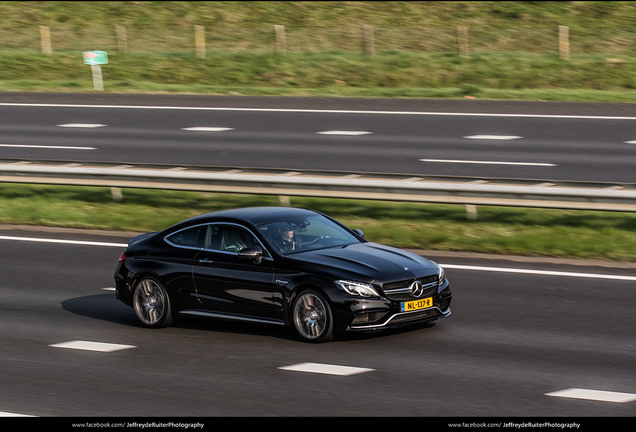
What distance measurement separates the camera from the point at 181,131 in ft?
90.5

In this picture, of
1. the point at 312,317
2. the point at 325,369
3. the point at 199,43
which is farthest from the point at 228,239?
the point at 199,43

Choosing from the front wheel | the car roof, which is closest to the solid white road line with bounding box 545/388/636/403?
the front wheel

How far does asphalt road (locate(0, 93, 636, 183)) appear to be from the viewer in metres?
22.3

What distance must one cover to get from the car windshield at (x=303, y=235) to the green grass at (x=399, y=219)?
171 inches

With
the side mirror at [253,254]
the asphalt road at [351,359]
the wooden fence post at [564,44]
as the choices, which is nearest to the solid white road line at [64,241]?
the asphalt road at [351,359]

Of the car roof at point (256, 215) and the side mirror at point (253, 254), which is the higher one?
the car roof at point (256, 215)

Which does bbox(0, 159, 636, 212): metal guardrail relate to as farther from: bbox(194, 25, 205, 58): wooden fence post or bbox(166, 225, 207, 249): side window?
bbox(194, 25, 205, 58): wooden fence post

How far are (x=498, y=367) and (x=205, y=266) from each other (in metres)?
3.70

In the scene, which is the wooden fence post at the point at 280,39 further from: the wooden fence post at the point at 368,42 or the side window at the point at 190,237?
the side window at the point at 190,237

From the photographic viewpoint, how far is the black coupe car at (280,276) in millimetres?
10320

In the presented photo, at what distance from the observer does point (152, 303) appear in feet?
38.5

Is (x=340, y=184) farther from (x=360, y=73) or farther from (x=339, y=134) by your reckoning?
(x=360, y=73)

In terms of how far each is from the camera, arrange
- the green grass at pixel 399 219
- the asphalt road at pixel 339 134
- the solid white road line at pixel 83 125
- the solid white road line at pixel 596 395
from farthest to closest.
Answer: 1. the solid white road line at pixel 83 125
2. the asphalt road at pixel 339 134
3. the green grass at pixel 399 219
4. the solid white road line at pixel 596 395

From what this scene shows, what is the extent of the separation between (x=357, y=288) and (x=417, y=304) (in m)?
0.71
